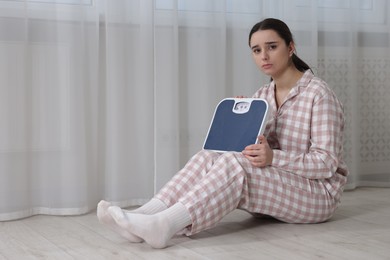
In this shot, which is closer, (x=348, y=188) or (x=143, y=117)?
(x=143, y=117)

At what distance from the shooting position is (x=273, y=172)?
172 cm

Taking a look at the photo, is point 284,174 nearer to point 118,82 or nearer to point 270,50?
point 270,50

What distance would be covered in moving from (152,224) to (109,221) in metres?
0.12

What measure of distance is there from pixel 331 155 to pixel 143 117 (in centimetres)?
70

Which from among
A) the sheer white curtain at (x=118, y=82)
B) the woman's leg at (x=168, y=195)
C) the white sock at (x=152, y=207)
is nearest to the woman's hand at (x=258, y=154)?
the woman's leg at (x=168, y=195)

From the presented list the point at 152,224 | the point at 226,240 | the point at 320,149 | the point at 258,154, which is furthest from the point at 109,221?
the point at 320,149

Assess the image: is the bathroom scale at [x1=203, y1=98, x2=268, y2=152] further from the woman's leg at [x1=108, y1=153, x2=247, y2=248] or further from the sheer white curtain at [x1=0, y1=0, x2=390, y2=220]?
the sheer white curtain at [x1=0, y1=0, x2=390, y2=220]

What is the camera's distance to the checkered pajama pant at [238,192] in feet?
5.18

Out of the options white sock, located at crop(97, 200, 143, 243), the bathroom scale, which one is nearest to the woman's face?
the bathroom scale

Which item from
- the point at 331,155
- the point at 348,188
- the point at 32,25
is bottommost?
the point at 348,188

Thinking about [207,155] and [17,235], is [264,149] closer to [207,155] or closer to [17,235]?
[207,155]

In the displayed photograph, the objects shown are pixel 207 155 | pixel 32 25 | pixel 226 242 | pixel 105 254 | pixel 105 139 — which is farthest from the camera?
pixel 105 139

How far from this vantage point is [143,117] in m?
2.19

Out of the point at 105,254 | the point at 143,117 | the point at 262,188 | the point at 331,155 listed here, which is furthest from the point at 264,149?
the point at 143,117
